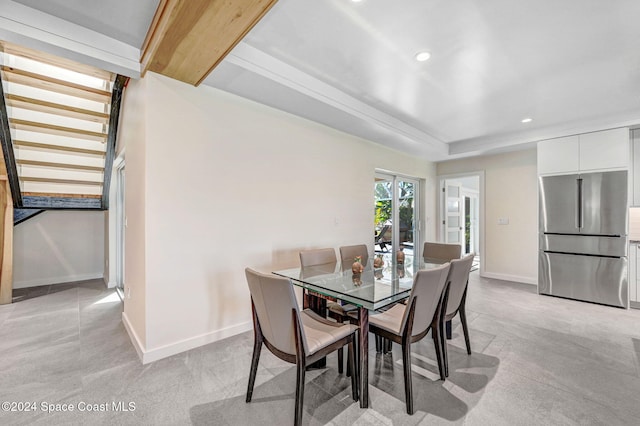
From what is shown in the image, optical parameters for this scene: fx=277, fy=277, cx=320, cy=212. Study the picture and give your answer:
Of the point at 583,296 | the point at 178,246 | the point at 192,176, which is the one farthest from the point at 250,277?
the point at 583,296

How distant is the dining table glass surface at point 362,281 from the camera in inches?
71.7

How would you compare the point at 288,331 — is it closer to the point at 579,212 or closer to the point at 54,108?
the point at 54,108

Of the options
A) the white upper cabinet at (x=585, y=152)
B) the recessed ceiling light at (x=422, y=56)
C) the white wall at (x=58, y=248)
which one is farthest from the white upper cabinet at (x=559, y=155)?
the white wall at (x=58, y=248)

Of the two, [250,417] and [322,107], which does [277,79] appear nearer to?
[322,107]

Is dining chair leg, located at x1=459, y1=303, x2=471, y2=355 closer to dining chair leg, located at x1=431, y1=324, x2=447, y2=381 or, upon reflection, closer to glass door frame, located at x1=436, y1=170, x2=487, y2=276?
dining chair leg, located at x1=431, y1=324, x2=447, y2=381

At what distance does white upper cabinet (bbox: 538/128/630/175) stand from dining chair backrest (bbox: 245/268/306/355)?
15.1 feet

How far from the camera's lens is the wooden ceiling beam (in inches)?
62.0

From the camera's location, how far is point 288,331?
1.55 meters

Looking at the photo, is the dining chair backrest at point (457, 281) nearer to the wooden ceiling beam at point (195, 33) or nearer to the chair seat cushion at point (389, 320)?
the chair seat cushion at point (389, 320)

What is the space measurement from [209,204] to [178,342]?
1.23 meters

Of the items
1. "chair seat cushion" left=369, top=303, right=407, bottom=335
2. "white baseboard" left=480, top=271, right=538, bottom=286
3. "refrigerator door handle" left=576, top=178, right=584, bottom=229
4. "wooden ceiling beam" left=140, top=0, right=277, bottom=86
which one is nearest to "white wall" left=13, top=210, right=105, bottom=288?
"wooden ceiling beam" left=140, top=0, right=277, bottom=86

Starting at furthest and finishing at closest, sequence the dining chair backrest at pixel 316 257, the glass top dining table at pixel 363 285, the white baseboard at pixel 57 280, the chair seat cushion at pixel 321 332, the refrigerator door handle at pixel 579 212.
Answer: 1. the white baseboard at pixel 57 280
2. the refrigerator door handle at pixel 579 212
3. the dining chair backrest at pixel 316 257
4. the glass top dining table at pixel 363 285
5. the chair seat cushion at pixel 321 332

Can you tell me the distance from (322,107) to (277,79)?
690 millimetres

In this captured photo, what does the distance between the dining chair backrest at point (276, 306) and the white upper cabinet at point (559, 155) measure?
4.59 meters
